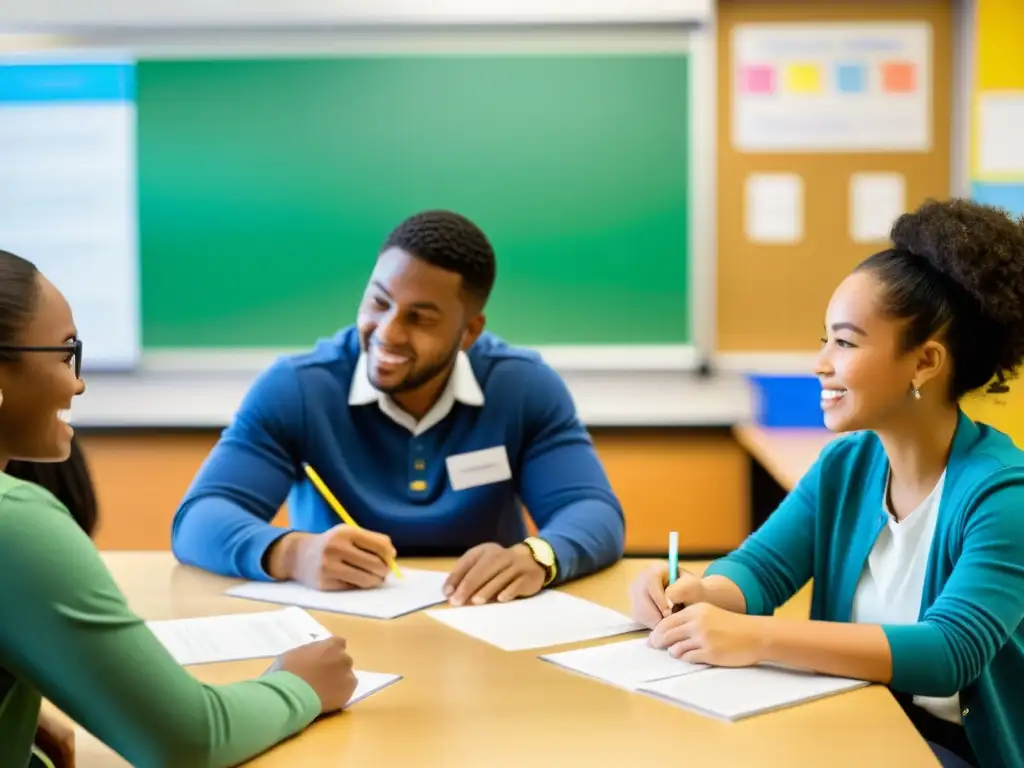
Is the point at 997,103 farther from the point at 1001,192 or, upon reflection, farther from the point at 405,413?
the point at 405,413

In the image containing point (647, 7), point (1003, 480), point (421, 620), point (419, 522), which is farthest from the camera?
point (647, 7)

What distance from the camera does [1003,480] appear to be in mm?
1427

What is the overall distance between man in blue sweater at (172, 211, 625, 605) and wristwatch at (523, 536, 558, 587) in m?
0.15

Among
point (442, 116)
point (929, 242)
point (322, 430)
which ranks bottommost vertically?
point (322, 430)

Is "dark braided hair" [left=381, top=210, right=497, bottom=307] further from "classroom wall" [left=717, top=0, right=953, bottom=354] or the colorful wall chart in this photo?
the colorful wall chart

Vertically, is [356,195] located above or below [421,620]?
above

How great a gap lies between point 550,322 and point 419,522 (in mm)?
1729

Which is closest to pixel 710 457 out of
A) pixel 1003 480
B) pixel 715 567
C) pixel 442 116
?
pixel 442 116

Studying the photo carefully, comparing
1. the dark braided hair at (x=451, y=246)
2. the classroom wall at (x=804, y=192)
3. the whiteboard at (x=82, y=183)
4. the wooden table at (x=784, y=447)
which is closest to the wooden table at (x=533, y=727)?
the dark braided hair at (x=451, y=246)

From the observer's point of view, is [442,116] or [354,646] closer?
[354,646]

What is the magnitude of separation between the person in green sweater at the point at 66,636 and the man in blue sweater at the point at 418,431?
0.84 meters

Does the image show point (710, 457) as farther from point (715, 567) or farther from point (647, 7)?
point (715, 567)

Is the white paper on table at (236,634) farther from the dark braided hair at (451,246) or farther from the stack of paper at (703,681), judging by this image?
the dark braided hair at (451,246)

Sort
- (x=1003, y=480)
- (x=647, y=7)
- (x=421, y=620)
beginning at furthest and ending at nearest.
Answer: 1. (x=647, y=7)
2. (x=421, y=620)
3. (x=1003, y=480)
